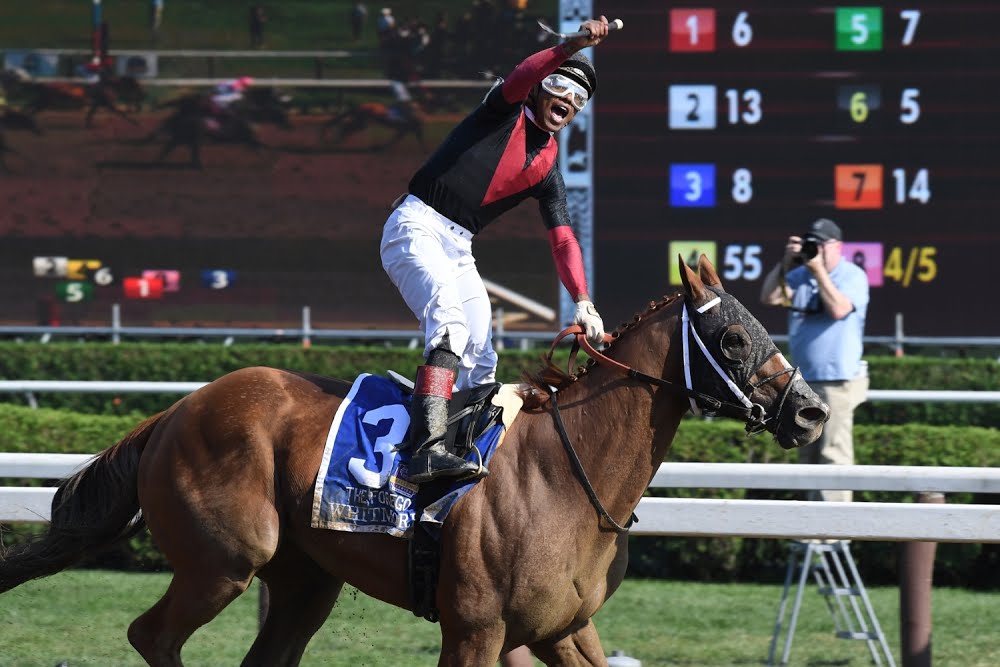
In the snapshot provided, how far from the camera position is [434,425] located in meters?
3.15

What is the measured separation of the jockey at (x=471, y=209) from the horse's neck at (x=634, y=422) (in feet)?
0.48

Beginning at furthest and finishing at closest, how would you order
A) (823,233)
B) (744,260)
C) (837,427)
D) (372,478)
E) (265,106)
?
(265,106)
(744,260)
(823,233)
(837,427)
(372,478)

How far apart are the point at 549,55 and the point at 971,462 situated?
3.53 metres

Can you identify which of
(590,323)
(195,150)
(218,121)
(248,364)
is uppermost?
(218,121)

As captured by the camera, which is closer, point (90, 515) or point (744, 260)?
point (90, 515)

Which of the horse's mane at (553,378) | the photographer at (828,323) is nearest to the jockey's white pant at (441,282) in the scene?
the horse's mane at (553,378)

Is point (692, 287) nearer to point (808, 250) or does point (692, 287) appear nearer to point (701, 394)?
point (701, 394)

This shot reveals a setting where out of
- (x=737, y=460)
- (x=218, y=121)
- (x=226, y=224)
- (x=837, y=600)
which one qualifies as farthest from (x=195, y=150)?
(x=837, y=600)

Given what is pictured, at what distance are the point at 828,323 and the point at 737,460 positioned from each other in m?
0.79

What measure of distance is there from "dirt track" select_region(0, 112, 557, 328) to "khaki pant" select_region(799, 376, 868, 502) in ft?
18.7

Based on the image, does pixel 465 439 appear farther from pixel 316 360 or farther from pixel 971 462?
pixel 316 360

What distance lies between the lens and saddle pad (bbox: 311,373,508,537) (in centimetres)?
319

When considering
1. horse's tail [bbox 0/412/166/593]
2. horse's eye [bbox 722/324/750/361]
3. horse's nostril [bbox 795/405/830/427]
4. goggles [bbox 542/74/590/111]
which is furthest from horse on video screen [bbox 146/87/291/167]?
horse's nostril [bbox 795/405/830/427]

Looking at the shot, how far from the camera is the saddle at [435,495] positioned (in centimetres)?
318
